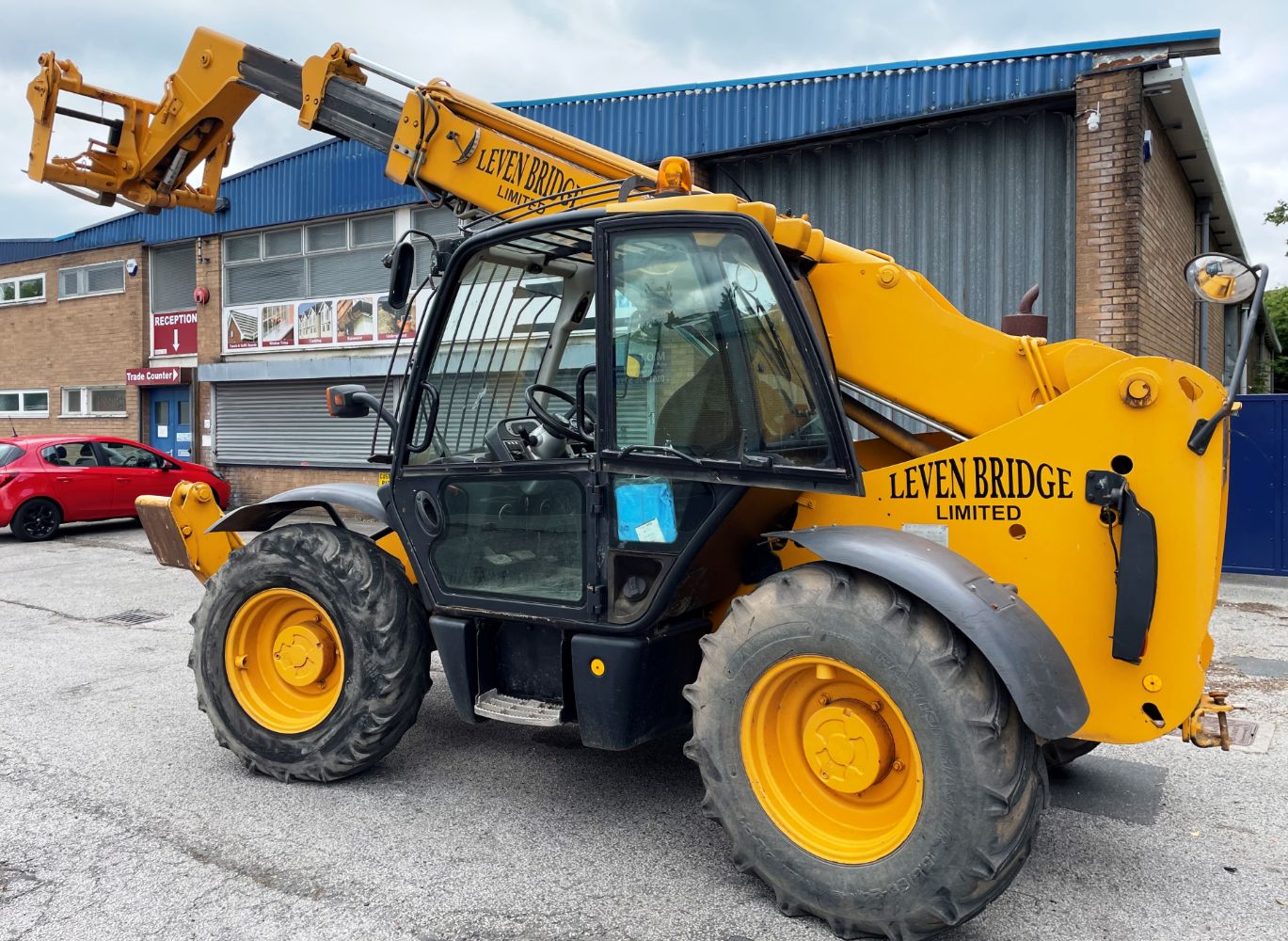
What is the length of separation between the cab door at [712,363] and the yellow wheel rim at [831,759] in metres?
0.68

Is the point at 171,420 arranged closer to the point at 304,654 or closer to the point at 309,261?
the point at 309,261

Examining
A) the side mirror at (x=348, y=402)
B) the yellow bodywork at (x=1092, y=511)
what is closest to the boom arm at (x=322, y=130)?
the side mirror at (x=348, y=402)

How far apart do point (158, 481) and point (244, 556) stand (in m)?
12.4

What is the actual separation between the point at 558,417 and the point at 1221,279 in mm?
2517

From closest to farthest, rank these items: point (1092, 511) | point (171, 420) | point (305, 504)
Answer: point (1092, 511) < point (305, 504) < point (171, 420)

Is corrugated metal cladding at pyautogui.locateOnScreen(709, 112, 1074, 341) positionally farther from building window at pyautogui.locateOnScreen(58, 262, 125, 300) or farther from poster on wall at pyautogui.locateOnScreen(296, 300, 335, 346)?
building window at pyautogui.locateOnScreen(58, 262, 125, 300)

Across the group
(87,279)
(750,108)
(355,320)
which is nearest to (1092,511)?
(750,108)

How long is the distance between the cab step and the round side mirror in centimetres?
286

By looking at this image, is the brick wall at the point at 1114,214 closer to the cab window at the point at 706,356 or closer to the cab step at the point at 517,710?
the cab window at the point at 706,356

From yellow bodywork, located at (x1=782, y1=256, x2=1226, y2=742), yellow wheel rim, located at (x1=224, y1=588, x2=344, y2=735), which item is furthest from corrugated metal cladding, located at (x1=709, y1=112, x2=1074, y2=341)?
yellow wheel rim, located at (x1=224, y1=588, x2=344, y2=735)

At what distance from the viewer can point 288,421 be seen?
18.0 metres

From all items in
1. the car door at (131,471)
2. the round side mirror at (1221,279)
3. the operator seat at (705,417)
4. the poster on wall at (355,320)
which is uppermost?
the poster on wall at (355,320)

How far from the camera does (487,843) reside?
390 cm

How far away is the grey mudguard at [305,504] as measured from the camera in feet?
15.3
